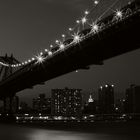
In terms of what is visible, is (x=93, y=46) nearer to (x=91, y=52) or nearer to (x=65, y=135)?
(x=91, y=52)

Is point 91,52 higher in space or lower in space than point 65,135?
higher

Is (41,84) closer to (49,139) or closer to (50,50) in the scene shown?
(50,50)

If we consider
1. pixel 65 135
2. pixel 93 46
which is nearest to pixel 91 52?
pixel 93 46

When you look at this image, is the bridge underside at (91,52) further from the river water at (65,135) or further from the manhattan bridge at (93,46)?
the river water at (65,135)

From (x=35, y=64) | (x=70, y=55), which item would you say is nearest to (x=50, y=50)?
(x=35, y=64)

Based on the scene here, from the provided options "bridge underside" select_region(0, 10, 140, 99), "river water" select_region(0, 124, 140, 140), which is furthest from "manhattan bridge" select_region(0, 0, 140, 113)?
"river water" select_region(0, 124, 140, 140)

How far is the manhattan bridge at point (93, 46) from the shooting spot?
124 ft

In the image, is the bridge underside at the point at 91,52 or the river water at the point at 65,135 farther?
the bridge underside at the point at 91,52

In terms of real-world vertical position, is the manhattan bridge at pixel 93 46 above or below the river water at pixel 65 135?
above

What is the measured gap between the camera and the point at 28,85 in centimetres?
6975

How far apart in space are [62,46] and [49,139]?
20.9 m

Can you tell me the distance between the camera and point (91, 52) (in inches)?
1756

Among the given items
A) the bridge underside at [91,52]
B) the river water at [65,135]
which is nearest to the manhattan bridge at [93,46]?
the bridge underside at [91,52]

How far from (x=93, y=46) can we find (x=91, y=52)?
61.1 inches
